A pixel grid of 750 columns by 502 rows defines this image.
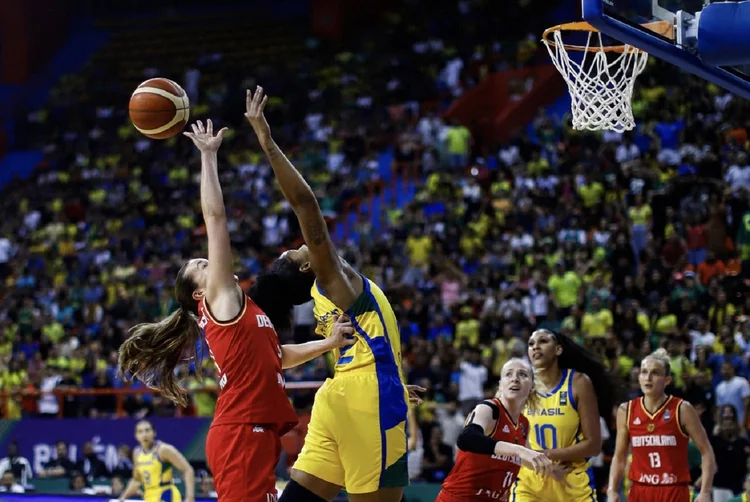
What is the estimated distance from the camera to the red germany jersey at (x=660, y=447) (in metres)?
7.98

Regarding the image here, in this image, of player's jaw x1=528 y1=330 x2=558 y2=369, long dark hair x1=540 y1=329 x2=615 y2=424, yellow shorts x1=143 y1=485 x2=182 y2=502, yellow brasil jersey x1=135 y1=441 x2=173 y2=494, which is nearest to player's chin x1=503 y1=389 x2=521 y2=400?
player's jaw x1=528 y1=330 x2=558 y2=369

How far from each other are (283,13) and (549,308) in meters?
16.7

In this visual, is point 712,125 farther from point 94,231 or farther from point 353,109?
point 94,231

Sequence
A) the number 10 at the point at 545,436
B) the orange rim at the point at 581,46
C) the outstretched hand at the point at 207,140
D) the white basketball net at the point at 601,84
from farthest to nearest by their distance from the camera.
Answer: the white basketball net at the point at 601,84, the orange rim at the point at 581,46, the number 10 at the point at 545,436, the outstretched hand at the point at 207,140

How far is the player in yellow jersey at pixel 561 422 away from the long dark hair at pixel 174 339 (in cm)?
240

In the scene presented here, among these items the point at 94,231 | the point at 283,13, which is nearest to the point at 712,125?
the point at 94,231

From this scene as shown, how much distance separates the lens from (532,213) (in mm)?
18078

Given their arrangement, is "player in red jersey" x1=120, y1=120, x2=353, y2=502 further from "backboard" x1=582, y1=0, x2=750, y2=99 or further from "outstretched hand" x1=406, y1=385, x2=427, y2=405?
"backboard" x1=582, y1=0, x2=750, y2=99

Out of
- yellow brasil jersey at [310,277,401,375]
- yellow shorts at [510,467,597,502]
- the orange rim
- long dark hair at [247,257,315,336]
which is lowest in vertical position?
yellow shorts at [510,467,597,502]

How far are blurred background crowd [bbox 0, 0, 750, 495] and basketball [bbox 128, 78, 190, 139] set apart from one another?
3701 millimetres

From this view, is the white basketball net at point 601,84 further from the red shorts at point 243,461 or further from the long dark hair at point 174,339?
the red shorts at point 243,461

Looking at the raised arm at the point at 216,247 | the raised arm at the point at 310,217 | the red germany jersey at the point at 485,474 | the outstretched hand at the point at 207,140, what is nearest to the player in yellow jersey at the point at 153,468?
the red germany jersey at the point at 485,474

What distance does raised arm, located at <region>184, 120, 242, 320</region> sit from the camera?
17.1 ft

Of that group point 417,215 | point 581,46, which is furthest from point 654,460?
point 417,215
